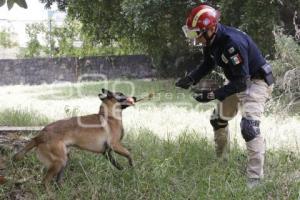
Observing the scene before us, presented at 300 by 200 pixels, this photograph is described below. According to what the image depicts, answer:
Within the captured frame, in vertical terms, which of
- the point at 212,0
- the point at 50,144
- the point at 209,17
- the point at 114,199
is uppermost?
the point at 212,0

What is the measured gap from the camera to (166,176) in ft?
16.2

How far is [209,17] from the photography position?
493cm

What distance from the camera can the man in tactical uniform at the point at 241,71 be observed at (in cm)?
486

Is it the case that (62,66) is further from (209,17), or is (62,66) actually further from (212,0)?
(209,17)

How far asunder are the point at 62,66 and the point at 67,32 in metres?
2.80

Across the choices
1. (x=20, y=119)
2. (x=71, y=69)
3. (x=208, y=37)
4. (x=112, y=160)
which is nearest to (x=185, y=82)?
(x=208, y=37)

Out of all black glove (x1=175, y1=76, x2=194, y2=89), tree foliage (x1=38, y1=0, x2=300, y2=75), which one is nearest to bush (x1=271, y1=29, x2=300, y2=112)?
tree foliage (x1=38, y1=0, x2=300, y2=75)

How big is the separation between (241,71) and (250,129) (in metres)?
0.56

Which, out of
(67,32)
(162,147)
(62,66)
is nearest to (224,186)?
(162,147)

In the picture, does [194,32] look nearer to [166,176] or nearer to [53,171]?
[166,176]

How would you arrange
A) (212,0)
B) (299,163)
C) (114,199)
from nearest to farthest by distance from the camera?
(114,199), (299,163), (212,0)

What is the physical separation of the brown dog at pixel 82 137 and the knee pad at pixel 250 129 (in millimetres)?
1164

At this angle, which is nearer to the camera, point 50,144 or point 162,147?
point 50,144

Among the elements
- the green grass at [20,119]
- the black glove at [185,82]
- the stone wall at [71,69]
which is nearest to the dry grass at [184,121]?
the green grass at [20,119]
